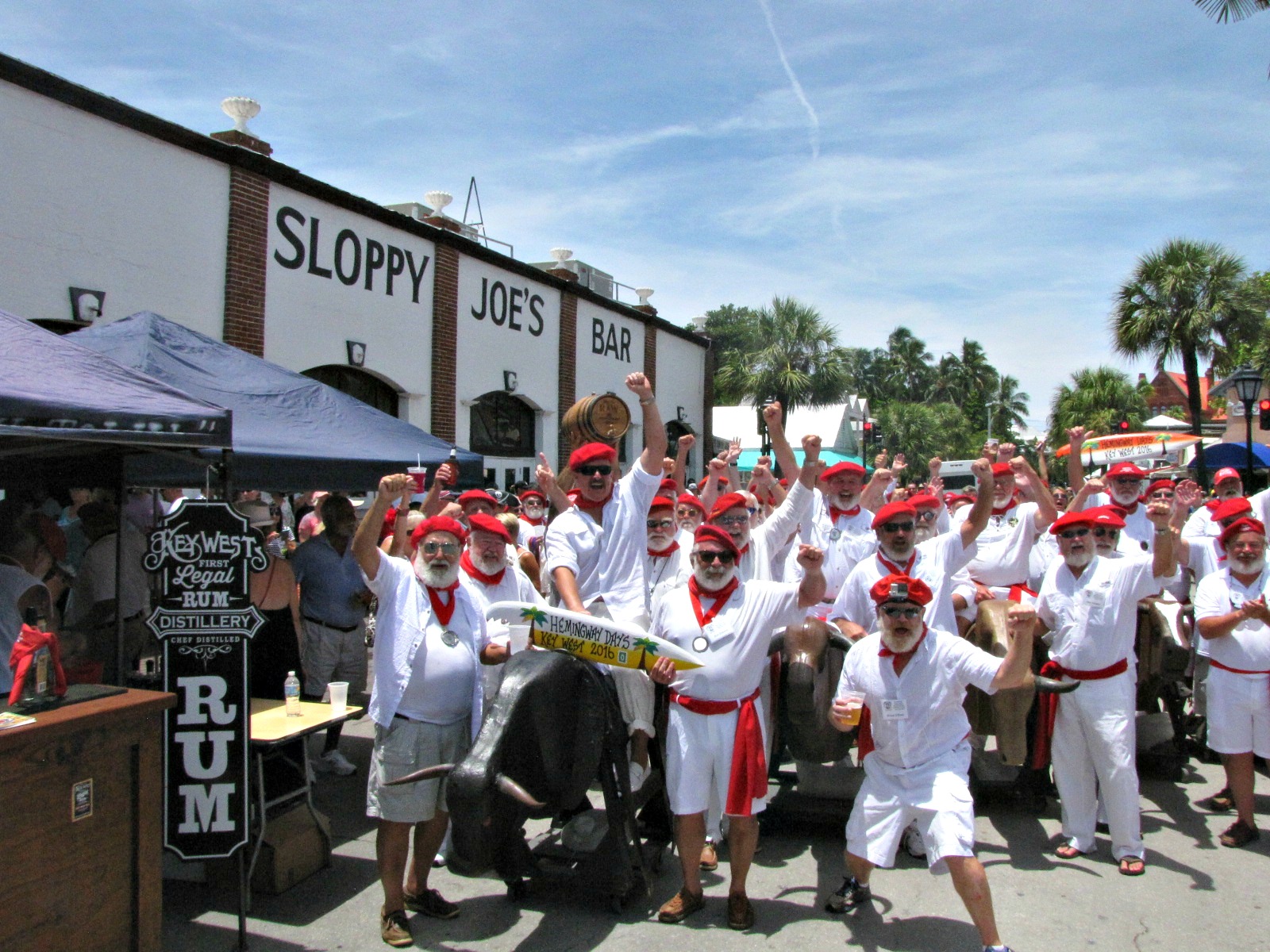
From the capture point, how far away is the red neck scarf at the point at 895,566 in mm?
5273

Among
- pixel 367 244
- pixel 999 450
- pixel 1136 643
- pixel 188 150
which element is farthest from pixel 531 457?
pixel 1136 643

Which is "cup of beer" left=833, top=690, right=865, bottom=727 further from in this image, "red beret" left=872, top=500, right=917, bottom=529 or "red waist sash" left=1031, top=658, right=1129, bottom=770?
"red waist sash" left=1031, top=658, right=1129, bottom=770

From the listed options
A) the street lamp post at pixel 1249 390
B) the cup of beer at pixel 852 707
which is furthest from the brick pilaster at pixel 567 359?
the cup of beer at pixel 852 707

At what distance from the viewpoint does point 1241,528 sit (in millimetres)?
5641

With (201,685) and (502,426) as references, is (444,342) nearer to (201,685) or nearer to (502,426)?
(502,426)

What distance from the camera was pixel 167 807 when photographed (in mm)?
4211

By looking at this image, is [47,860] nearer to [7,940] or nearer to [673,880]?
[7,940]

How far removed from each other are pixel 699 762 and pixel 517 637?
1182 millimetres

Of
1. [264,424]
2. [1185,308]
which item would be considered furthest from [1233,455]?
[264,424]

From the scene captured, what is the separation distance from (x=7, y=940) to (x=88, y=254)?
8.26 meters

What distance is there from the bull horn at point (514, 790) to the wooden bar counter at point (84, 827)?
147 cm

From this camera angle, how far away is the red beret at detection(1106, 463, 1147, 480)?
700 cm

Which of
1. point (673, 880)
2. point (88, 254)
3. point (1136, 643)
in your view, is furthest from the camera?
point (88, 254)

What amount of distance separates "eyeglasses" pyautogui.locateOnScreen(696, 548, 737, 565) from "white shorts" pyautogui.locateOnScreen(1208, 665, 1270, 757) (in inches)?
129
